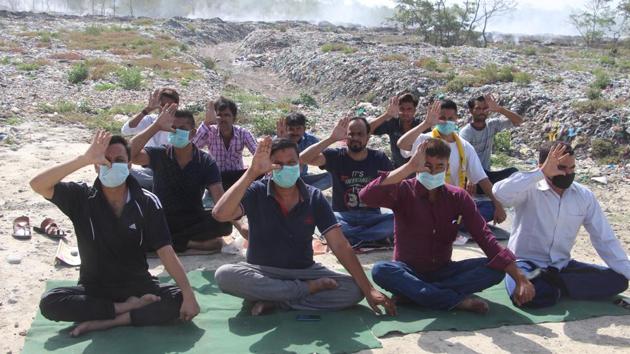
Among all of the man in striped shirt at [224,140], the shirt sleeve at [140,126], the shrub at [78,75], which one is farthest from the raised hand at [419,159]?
the shrub at [78,75]

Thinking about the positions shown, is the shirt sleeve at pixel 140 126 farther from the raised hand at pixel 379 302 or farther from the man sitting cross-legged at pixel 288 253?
the raised hand at pixel 379 302

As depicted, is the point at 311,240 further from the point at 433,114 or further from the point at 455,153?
the point at 455,153

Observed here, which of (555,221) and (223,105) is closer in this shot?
(555,221)

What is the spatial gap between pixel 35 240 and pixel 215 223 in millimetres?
1649

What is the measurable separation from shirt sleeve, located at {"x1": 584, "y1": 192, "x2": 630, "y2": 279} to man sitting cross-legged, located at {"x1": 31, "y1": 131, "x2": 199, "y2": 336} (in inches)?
111

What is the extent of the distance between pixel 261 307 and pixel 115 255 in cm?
98

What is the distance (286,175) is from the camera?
12.8ft

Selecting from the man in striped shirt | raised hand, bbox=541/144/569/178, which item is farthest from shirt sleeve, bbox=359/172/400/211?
the man in striped shirt

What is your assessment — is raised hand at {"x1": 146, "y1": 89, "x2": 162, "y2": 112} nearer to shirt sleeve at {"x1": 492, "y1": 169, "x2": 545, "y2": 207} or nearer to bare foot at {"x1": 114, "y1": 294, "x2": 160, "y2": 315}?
bare foot at {"x1": 114, "y1": 294, "x2": 160, "y2": 315}

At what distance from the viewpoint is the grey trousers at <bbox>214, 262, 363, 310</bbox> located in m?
3.96

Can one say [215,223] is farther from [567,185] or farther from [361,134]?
[567,185]

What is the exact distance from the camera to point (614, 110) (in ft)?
34.9

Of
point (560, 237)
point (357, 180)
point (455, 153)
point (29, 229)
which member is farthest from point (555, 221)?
point (29, 229)

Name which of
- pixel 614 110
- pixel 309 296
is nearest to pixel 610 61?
pixel 614 110
